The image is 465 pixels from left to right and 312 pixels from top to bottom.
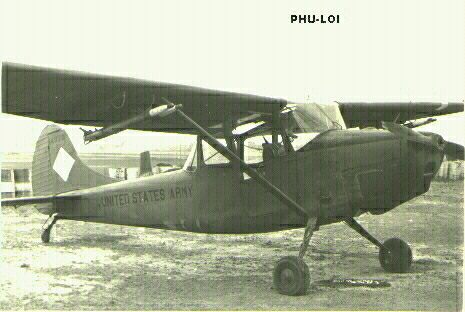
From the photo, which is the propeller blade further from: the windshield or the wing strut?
the wing strut

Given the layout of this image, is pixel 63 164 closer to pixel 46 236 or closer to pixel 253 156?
pixel 46 236

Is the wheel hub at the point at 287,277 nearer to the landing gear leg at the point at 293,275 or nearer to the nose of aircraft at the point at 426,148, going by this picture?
the landing gear leg at the point at 293,275

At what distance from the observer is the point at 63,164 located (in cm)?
881

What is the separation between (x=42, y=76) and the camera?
4438 millimetres

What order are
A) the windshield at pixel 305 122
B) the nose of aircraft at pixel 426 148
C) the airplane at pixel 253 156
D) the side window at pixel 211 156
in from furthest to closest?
the side window at pixel 211 156, the windshield at pixel 305 122, the nose of aircraft at pixel 426 148, the airplane at pixel 253 156

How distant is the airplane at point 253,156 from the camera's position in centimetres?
500

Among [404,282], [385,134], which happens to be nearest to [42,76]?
[385,134]

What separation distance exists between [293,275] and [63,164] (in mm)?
5280

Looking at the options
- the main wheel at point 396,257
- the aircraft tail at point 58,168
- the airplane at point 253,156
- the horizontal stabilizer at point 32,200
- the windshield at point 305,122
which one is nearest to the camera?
the airplane at point 253,156

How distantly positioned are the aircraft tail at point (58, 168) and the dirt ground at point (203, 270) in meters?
1.00

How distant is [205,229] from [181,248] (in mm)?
2115

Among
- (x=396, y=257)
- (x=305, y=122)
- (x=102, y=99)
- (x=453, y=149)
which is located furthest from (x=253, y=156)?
(x=396, y=257)

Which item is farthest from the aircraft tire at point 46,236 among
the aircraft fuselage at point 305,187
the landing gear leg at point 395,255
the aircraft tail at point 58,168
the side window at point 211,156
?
the landing gear leg at point 395,255

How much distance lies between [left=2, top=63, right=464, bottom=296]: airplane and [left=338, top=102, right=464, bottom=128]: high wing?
0.16 feet
